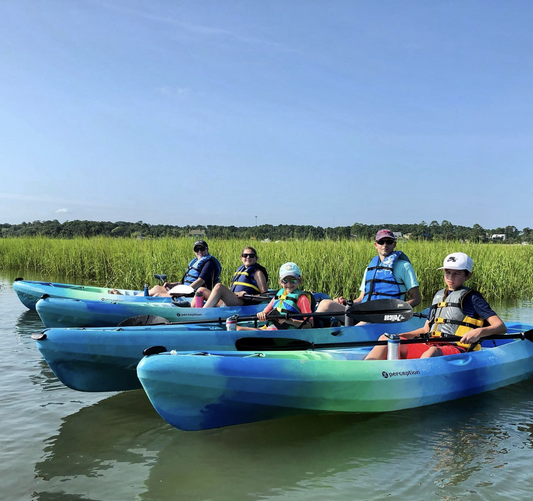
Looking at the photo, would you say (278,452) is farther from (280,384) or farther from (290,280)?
(290,280)

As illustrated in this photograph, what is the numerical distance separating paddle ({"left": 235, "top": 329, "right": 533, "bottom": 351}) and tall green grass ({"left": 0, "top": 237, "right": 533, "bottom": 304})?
4.98 meters

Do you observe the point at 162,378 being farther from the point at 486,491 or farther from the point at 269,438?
the point at 486,491

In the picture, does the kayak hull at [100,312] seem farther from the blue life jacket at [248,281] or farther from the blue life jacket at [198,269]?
the blue life jacket at [198,269]

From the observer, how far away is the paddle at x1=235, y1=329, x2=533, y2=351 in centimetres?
475

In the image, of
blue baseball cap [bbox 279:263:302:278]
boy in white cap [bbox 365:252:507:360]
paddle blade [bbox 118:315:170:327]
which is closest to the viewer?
boy in white cap [bbox 365:252:507:360]

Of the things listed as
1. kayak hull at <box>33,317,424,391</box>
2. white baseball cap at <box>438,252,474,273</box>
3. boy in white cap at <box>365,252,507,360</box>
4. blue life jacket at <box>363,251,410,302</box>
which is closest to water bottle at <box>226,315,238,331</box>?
kayak hull at <box>33,317,424,391</box>

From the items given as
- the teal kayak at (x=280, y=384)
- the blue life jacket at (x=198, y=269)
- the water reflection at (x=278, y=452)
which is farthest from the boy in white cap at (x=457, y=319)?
the blue life jacket at (x=198, y=269)

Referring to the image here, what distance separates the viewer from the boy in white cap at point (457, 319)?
4691mm

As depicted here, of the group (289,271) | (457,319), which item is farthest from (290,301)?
(457,319)

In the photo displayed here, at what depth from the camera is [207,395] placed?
12.8 ft

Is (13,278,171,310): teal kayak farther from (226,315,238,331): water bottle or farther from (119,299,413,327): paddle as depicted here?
(226,315,238,331): water bottle

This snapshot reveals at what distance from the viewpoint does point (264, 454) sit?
3.82 m

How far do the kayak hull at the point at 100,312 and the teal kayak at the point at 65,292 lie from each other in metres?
0.85

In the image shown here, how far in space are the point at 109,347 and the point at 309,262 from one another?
6.15 meters
